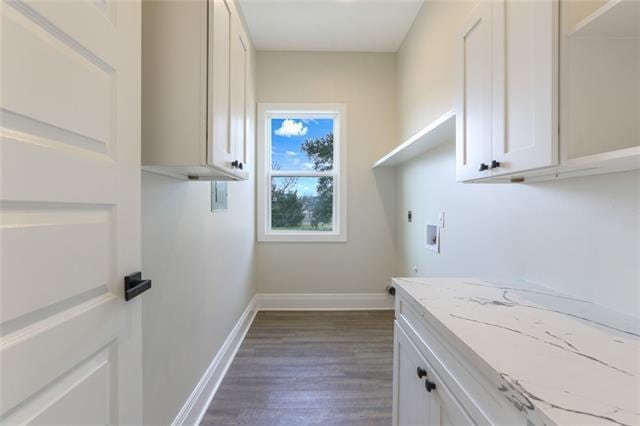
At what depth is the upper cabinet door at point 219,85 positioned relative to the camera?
3.87 ft

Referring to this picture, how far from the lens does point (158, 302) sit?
135 centimetres

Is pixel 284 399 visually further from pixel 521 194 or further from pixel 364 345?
pixel 521 194

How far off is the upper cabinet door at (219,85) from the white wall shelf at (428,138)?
44.5 inches

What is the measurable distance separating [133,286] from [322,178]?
292 centimetres

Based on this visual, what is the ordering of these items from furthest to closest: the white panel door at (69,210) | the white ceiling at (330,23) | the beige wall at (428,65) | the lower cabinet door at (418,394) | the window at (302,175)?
the window at (302,175)
the white ceiling at (330,23)
the beige wall at (428,65)
the lower cabinet door at (418,394)
the white panel door at (69,210)

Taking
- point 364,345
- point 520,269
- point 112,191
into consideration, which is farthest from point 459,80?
point 364,345

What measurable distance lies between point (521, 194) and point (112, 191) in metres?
1.59

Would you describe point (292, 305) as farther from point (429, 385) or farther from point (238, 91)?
point (429, 385)

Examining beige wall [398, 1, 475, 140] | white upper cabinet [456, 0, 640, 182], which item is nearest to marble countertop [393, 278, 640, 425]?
white upper cabinet [456, 0, 640, 182]

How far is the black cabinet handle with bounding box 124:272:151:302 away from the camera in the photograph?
86 centimetres

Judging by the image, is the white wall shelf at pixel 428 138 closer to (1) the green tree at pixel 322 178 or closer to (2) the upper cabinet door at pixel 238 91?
(1) the green tree at pixel 322 178

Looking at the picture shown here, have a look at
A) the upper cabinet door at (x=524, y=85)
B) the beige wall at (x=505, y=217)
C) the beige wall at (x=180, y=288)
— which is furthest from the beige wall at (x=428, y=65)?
the beige wall at (x=180, y=288)

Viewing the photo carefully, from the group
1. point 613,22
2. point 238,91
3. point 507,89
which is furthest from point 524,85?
point 238,91

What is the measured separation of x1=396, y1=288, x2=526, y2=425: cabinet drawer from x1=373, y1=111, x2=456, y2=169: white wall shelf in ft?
3.62
